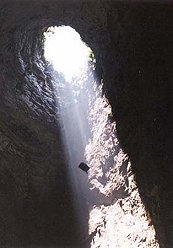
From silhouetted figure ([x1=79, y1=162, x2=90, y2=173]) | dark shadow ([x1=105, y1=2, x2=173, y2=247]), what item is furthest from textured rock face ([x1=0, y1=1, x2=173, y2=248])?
silhouetted figure ([x1=79, y1=162, x2=90, y2=173])

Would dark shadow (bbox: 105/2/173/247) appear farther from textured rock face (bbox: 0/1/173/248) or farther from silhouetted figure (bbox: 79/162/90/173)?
silhouetted figure (bbox: 79/162/90/173)

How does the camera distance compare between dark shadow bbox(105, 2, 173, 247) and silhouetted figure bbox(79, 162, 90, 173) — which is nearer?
dark shadow bbox(105, 2, 173, 247)

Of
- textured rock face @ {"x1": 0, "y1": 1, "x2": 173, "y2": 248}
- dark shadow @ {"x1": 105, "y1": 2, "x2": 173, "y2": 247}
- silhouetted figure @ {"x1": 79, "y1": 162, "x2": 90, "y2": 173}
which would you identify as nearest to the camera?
dark shadow @ {"x1": 105, "y1": 2, "x2": 173, "y2": 247}

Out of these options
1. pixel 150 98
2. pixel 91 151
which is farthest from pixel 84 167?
pixel 150 98

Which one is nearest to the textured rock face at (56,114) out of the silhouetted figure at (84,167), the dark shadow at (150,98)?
the dark shadow at (150,98)

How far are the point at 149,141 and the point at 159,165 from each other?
25 centimetres

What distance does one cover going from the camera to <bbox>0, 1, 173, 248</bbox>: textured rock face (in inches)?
135

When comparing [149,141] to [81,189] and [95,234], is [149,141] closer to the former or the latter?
[95,234]

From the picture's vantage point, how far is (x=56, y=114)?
5.97m

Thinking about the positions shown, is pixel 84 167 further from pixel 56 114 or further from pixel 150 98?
pixel 150 98

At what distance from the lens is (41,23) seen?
5.35m

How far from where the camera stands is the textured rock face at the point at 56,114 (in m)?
3.44

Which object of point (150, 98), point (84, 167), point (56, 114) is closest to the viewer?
point (150, 98)

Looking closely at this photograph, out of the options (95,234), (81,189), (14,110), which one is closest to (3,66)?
(14,110)
